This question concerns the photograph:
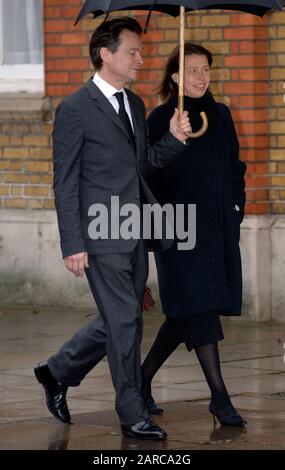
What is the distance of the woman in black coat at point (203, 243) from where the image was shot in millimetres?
7871

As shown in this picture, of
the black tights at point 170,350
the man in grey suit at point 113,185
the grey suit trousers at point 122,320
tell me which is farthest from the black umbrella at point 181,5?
the black tights at point 170,350

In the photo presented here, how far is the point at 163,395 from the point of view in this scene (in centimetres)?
891

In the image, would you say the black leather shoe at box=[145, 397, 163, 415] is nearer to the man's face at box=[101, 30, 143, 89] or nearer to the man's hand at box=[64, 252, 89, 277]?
the man's hand at box=[64, 252, 89, 277]

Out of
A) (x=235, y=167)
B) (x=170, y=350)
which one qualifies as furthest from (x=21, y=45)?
(x=170, y=350)

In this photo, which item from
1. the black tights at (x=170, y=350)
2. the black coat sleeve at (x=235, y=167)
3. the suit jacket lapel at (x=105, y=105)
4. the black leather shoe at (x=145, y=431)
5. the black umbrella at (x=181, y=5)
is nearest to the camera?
the black leather shoe at (x=145, y=431)

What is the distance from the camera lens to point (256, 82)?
12062mm

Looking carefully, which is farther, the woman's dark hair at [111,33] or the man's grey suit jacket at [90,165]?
the woman's dark hair at [111,33]

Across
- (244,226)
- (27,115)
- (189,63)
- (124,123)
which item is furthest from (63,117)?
(27,115)

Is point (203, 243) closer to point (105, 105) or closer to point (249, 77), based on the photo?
point (105, 105)

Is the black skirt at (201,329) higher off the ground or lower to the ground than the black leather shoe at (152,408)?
higher

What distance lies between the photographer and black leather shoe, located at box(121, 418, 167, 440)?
7363mm

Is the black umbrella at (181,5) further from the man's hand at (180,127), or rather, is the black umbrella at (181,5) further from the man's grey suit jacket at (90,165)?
the man's grey suit jacket at (90,165)

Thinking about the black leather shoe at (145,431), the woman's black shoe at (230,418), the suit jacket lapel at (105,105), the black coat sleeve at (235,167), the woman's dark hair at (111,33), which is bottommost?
the woman's black shoe at (230,418)

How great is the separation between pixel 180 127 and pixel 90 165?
47 centimetres
